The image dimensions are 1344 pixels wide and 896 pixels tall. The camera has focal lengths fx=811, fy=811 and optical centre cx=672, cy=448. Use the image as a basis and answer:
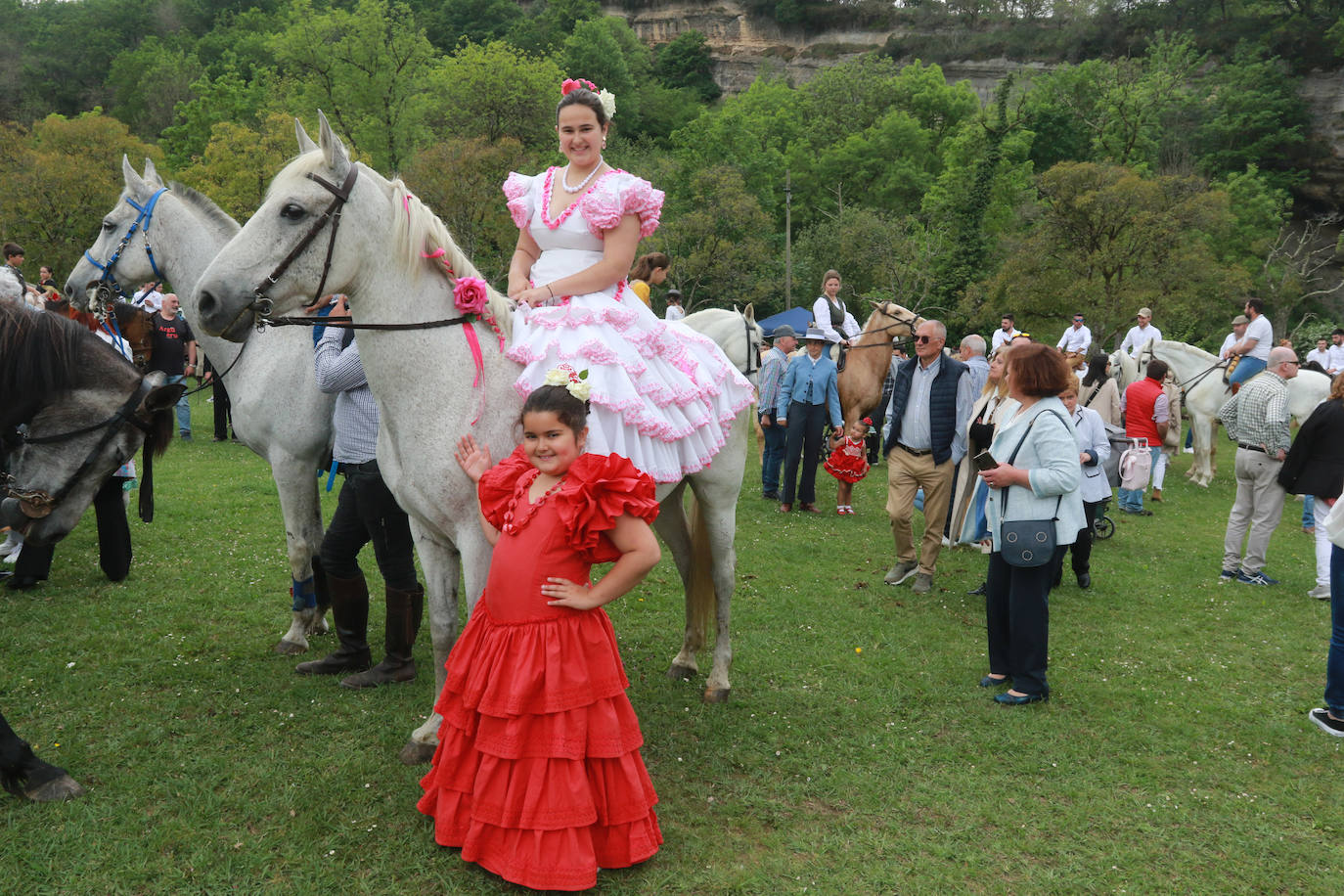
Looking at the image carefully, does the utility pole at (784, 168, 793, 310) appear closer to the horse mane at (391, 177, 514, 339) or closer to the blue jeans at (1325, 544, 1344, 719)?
the blue jeans at (1325, 544, 1344, 719)

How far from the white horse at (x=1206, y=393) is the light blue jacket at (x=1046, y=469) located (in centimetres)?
1237

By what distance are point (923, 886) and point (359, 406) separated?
3665mm

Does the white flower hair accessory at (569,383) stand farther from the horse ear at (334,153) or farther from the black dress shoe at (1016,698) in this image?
the black dress shoe at (1016,698)

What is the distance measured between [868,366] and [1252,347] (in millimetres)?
8712

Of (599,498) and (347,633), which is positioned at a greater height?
(599,498)

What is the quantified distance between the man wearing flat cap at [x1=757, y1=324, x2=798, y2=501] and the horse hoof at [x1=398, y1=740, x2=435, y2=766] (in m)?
8.66

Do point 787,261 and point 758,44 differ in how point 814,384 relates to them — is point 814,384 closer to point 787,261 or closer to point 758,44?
point 787,261

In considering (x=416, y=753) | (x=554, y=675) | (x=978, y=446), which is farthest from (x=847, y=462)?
(x=554, y=675)

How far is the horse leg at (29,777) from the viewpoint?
3576 millimetres

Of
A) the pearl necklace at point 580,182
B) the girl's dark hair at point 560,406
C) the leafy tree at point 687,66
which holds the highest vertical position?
the leafy tree at point 687,66

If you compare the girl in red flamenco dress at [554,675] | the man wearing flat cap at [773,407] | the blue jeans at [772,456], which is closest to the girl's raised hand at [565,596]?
the girl in red flamenco dress at [554,675]

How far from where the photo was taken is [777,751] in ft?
14.5

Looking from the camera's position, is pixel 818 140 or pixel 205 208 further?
pixel 818 140

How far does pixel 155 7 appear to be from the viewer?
7581cm
